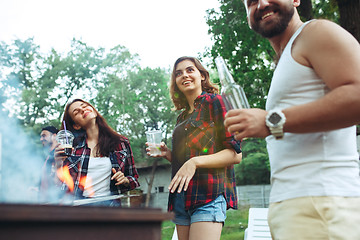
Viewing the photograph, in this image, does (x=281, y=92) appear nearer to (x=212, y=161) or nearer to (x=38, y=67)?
(x=212, y=161)

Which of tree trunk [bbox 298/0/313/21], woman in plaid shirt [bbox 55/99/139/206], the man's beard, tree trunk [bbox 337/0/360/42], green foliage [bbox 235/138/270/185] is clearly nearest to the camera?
the man's beard

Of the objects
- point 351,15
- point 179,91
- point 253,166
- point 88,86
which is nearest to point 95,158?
point 179,91

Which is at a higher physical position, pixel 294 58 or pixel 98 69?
pixel 98 69

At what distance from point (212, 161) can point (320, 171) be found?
1080mm

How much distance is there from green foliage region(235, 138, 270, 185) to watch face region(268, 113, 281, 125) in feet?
69.6

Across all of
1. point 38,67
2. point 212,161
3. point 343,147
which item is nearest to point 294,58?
point 343,147

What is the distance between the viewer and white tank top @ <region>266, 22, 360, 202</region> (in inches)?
49.4

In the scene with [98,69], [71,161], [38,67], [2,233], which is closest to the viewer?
[2,233]

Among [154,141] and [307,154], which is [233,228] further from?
[307,154]

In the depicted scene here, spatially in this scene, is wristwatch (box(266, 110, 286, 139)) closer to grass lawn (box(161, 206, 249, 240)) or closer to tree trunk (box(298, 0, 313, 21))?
tree trunk (box(298, 0, 313, 21))

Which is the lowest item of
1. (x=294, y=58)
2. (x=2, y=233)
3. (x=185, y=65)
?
(x=2, y=233)

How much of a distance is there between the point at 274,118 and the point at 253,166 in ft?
72.5

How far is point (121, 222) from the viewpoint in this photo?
90 centimetres

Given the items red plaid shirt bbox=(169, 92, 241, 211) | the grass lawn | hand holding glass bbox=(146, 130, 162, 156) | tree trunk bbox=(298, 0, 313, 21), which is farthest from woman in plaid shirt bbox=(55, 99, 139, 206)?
the grass lawn
